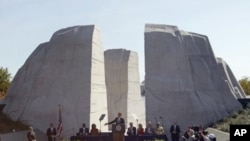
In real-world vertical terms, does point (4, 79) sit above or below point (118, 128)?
above

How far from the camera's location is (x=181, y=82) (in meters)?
27.9

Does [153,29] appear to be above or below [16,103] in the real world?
above

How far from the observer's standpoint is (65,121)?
2661cm

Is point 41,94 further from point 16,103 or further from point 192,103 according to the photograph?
point 192,103

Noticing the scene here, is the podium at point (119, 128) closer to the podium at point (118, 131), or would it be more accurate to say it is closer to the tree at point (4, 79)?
the podium at point (118, 131)

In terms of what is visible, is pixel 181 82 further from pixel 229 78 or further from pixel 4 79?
pixel 4 79

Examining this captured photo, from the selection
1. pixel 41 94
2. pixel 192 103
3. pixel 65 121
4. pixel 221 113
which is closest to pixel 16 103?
pixel 41 94

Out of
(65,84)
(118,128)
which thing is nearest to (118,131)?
(118,128)

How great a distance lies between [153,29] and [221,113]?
24.4ft

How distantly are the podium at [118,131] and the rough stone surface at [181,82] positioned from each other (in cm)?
746

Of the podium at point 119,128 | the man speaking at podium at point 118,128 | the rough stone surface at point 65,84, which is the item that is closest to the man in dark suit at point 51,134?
the rough stone surface at point 65,84

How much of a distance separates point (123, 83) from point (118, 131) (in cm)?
1712

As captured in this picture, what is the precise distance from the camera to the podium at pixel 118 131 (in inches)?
768

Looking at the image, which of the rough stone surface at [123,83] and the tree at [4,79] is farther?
the tree at [4,79]
